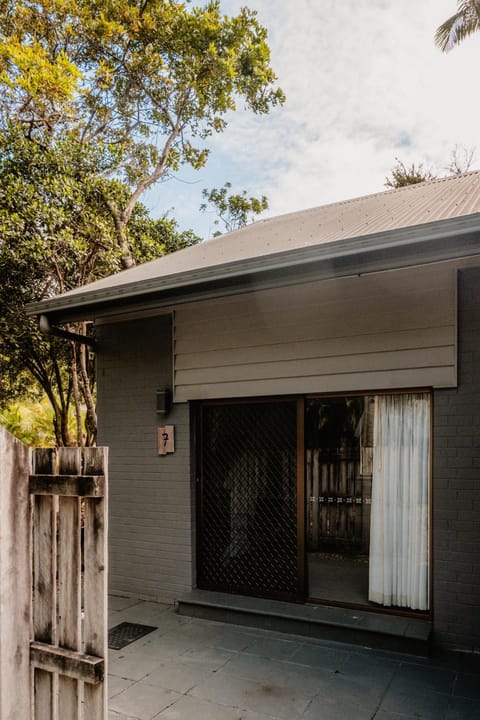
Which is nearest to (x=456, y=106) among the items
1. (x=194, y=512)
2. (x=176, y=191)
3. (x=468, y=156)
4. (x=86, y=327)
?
(x=468, y=156)

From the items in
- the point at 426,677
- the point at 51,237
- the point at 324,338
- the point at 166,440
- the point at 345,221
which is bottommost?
the point at 426,677

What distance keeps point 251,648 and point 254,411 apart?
2.02 m

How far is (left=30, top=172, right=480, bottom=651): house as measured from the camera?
3.87 metres

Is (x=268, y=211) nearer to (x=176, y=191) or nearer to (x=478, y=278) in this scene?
(x=176, y=191)

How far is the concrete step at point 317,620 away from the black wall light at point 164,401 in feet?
5.86

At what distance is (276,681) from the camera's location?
351cm

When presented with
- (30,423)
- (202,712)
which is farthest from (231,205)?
(202,712)

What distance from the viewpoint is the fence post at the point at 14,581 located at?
2088 millimetres

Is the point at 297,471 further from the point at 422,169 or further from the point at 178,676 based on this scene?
the point at 422,169

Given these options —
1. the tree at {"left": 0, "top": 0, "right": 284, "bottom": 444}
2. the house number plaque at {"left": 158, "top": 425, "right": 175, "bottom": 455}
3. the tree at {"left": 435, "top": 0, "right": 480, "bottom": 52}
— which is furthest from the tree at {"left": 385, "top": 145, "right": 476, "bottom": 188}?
the house number plaque at {"left": 158, "top": 425, "right": 175, "bottom": 455}

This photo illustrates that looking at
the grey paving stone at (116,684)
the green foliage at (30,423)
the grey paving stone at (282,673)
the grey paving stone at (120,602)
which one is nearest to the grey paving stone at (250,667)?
the grey paving stone at (282,673)

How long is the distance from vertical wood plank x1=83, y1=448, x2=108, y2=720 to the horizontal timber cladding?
2701mm

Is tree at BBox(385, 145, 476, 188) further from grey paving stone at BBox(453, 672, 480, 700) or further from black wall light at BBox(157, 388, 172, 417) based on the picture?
grey paving stone at BBox(453, 672, 480, 700)

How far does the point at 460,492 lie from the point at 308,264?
6.92 ft
